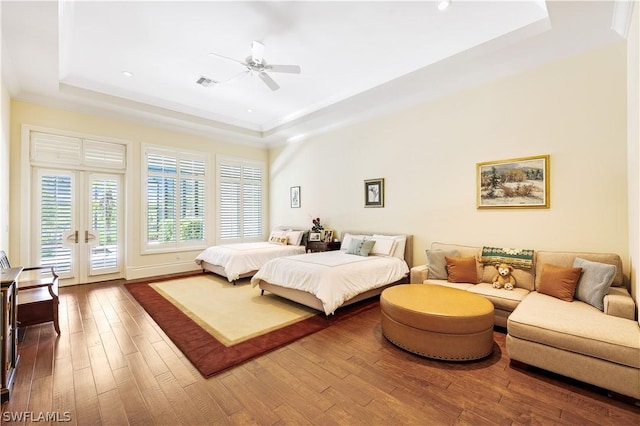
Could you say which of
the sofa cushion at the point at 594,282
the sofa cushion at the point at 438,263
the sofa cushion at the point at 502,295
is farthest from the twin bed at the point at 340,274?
the sofa cushion at the point at 594,282

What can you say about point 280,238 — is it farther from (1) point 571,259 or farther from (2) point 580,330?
(2) point 580,330

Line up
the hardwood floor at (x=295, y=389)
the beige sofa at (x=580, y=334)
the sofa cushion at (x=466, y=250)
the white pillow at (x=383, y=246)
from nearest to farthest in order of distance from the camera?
the hardwood floor at (x=295, y=389), the beige sofa at (x=580, y=334), the sofa cushion at (x=466, y=250), the white pillow at (x=383, y=246)

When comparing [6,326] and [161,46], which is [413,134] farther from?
[6,326]

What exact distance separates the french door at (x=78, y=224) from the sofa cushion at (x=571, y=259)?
7.03 m

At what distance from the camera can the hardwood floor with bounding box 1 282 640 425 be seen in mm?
1901

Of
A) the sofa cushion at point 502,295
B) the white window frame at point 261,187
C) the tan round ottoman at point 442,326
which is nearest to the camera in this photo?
the tan round ottoman at point 442,326

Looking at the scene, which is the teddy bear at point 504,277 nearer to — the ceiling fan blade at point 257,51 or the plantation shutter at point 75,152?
the ceiling fan blade at point 257,51

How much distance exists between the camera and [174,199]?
632 centimetres

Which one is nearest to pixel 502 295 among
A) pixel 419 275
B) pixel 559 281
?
pixel 559 281

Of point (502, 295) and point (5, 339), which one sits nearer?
point (5, 339)

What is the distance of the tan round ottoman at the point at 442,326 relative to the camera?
2557 millimetres

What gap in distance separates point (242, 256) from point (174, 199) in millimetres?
2331

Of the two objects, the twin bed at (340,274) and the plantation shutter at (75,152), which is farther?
the plantation shutter at (75,152)

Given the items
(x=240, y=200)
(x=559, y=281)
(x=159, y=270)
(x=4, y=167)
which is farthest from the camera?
(x=240, y=200)
